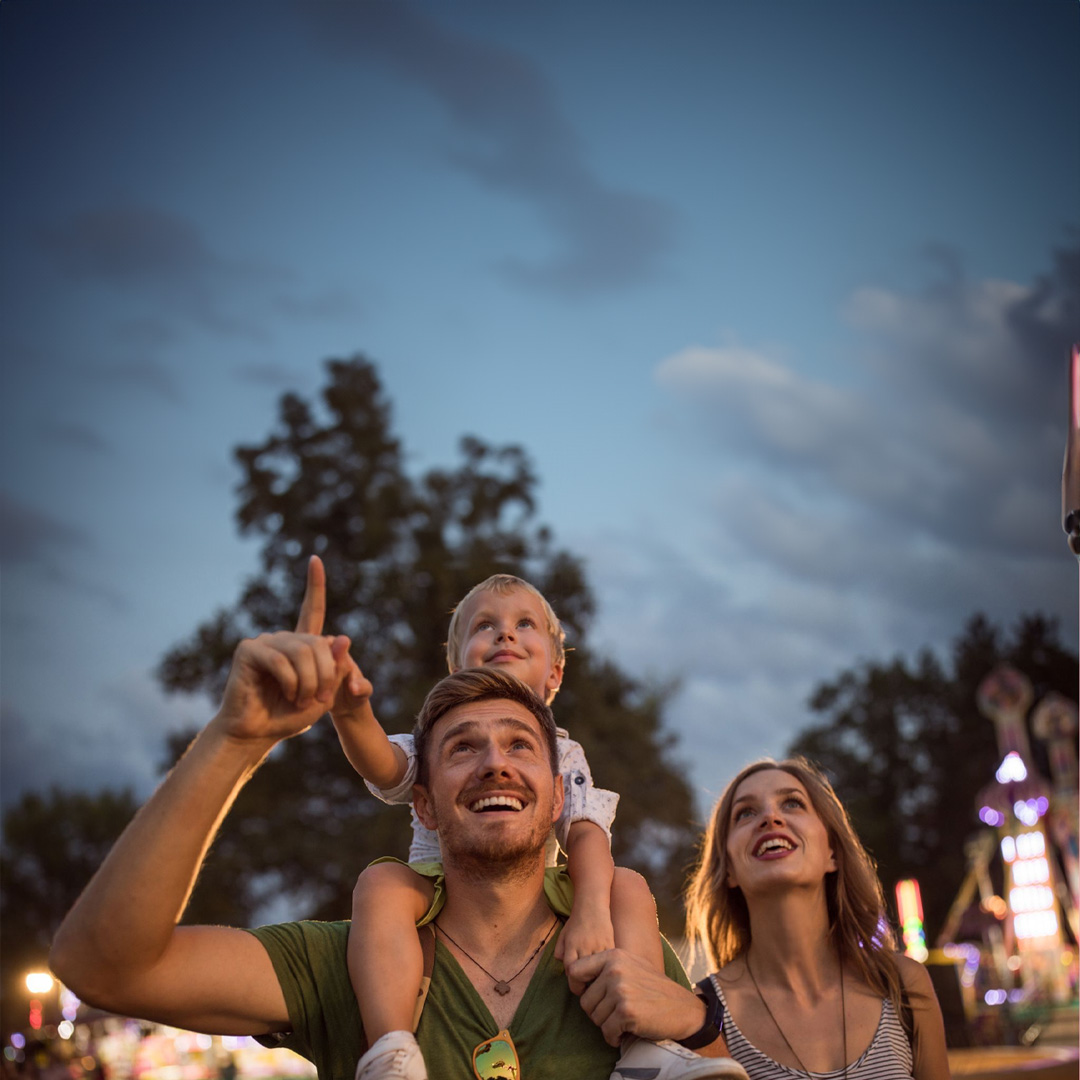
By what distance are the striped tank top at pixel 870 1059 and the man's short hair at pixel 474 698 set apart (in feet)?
4.19

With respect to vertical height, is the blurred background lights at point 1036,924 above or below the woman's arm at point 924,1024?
below

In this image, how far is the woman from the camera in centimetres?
356

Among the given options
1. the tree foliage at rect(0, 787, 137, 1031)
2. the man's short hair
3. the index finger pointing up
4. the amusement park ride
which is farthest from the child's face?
the tree foliage at rect(0, 787, 137, 1031)

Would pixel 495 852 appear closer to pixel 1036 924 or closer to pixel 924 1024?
pixel 924 1024

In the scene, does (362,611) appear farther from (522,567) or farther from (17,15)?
(17,15)

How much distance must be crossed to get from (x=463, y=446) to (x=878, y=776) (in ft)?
119

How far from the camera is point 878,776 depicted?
5356 centimetres

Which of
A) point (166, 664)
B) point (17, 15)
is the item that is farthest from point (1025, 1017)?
point (17, 15)

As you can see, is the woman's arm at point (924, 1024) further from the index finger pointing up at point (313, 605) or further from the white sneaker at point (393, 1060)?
the index finger pointing up at point (313, 605)

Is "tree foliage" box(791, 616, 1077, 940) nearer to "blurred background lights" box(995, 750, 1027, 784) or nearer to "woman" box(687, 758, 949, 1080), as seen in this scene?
"blurred background lights" box(995, 750, 1027, 784)

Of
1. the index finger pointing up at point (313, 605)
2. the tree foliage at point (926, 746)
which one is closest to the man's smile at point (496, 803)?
the index finger pointing up at point (313, 605)

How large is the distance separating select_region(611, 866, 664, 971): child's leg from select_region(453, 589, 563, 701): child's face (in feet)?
3.40

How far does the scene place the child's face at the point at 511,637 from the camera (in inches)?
163

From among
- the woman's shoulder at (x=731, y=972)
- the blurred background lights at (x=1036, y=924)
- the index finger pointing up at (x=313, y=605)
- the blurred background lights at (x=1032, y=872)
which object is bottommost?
the blurred background lights at (x=1036, y=924)
